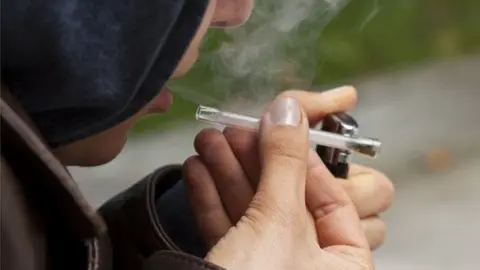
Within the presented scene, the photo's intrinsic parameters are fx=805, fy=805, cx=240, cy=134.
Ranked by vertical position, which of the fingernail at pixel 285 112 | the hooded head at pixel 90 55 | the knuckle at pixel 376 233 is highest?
the hooded head at pixel 90 55

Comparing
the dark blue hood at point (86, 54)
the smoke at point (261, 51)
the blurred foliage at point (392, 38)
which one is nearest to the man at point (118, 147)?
the dark blue hood at point (86, 54)

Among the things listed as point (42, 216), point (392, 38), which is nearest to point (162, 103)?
point (42, 216)

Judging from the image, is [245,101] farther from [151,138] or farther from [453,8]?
[453,8]

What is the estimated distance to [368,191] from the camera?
57cm

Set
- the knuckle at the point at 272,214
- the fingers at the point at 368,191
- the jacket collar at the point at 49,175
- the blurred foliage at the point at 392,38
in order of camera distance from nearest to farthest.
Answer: the jacket collar at the point at 49,175
the knuckle at the point at 272,214
the fingers at the point at 368,191
the blurred foliage at the point at 392,38

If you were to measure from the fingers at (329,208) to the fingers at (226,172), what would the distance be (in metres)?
0.04

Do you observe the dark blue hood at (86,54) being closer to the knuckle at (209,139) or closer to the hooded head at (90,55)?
the hooded head at (90,55)

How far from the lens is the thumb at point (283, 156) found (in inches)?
17.5

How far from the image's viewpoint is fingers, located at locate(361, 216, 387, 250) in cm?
57

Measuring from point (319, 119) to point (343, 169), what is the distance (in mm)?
38

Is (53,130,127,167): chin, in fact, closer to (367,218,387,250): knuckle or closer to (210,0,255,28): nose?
(210,0,255,28): nose

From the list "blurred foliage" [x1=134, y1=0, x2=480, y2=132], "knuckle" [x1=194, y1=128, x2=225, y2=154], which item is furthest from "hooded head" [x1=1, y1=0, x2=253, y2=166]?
"blurred foliage" [x1=134, y1=0, x2=480, y2=132]

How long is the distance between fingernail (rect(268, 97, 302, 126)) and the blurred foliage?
0.42 m

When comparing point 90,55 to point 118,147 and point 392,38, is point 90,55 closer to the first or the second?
point 118,147
